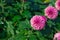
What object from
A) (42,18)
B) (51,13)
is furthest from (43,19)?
(51,13)

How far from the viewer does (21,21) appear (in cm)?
224

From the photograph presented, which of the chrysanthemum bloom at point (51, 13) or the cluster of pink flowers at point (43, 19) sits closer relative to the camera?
the cluster of pink flowers at point (43, 19)

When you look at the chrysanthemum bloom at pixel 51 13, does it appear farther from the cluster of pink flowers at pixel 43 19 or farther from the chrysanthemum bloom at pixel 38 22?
the chrysanthemum bloom at pixel 38 22

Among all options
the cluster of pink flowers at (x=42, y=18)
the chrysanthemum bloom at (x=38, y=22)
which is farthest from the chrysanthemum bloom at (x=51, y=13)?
the chrysanthemum bloom at (x=38, y=22)

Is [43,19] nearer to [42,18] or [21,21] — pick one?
[42,18]

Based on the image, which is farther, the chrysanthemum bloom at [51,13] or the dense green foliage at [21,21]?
the chrysanthemum bloom at [51,13]

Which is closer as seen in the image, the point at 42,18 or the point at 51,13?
the point at 42,18

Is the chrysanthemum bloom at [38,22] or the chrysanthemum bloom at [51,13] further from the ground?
the chrysanthemum bloom at [51,13]

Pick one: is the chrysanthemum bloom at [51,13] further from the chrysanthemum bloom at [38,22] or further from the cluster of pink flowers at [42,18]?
the chrysanthemum bloom at [38,22]

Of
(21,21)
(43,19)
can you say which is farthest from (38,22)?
(21,21)

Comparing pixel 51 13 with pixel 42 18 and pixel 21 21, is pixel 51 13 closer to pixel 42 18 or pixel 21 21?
pixel 42 18

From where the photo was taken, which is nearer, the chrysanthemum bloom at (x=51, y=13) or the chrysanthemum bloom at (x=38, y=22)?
the chrysanthemum bloom at (x=38, y=22)

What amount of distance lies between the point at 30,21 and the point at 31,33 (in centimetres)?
10

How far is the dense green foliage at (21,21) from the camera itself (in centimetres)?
215
